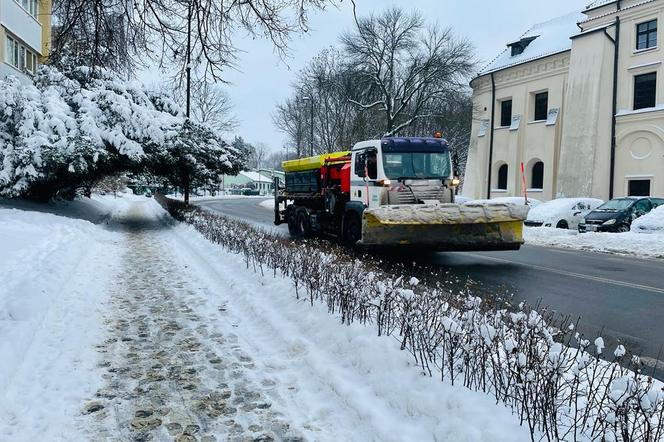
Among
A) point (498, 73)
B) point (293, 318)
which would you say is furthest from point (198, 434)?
point (498, 73)

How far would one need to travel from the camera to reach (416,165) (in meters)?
12.2

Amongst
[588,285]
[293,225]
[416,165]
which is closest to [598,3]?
[293,225]

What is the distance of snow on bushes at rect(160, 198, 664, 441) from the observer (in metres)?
2.80

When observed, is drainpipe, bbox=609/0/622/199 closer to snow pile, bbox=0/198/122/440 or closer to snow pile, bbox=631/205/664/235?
snow pile, bbox=631/205/664/235

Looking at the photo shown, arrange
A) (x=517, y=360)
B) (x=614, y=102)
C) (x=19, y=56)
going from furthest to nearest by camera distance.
Result: 1. (x=614, y=102)
2. (x=19, y=56)
3. (x=517, y=360)

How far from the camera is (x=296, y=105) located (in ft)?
162

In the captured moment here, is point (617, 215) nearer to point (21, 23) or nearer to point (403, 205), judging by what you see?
point (403, 205)

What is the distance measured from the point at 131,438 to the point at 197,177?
20245 mm

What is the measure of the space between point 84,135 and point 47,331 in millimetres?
12800

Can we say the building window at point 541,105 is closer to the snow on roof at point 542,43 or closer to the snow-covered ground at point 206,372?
the snow on roof at point 542,43

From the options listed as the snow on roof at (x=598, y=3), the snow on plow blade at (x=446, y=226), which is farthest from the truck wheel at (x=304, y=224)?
the snow on roof at (x=598, y=3)

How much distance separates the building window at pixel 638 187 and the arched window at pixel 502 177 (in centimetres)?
902

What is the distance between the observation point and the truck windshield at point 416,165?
12039 mm

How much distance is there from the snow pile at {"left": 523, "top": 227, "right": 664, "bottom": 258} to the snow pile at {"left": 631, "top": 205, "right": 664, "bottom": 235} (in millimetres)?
483
